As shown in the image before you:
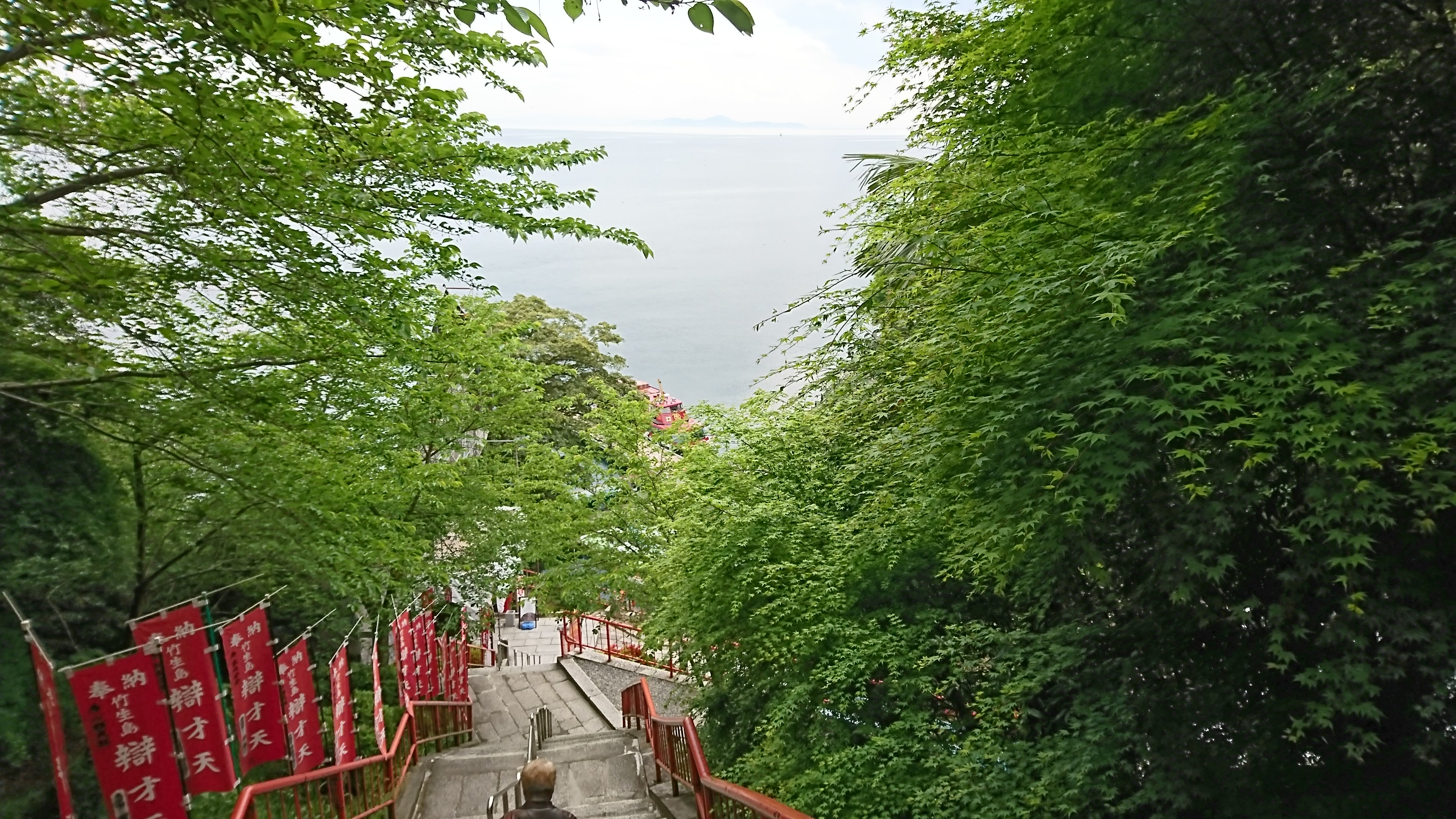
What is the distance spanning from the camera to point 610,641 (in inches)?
827

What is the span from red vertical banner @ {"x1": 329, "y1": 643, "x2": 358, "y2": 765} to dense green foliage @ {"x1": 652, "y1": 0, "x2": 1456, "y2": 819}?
153 inches

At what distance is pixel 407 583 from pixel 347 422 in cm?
575

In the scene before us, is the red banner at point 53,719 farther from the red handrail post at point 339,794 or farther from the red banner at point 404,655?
the red banner at point 404,655

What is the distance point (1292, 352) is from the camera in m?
4.24

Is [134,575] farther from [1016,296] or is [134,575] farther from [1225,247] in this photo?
[1225,247]

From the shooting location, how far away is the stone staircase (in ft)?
27.0

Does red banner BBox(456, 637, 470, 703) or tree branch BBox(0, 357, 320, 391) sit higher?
tree branch BBox(0, 357, 320, 391)

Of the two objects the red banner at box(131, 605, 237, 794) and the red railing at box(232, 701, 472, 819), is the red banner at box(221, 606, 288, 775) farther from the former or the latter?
the red banner at box(131, 605, 237, 794)

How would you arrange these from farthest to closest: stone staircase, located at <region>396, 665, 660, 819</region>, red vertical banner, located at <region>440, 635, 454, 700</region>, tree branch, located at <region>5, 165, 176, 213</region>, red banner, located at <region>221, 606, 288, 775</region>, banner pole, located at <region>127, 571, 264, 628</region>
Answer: red vertical banner, located at <region>440, 635, 454, 700</region> < stone staircase, located at <region>396, 665, 660, 819</region> < red banner, located at <region>221, 606, 288, 775</region> < banner pole, located at <region>127, 571, 264, 628</region> < tree branch, located at <region>5, 165, 176, 213</region>

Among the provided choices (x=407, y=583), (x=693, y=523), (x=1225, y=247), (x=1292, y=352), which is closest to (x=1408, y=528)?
(x=1292, y=352)

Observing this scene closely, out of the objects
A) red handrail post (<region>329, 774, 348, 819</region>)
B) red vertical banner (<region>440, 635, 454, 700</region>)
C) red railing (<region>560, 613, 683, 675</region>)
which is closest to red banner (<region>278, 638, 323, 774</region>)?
red handrail post (<region>329, 774, 348, 819</region>)

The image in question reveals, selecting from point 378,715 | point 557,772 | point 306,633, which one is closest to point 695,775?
point 557,772

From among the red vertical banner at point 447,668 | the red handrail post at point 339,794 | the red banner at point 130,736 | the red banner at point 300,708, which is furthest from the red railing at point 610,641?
the red banner at point 130,736

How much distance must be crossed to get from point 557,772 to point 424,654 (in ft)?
17.5
